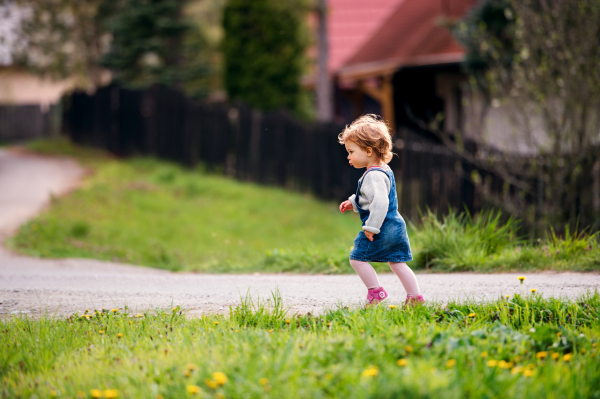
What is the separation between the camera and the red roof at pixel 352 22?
18.4 meters

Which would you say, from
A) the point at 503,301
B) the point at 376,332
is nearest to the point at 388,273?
the point at 503,301

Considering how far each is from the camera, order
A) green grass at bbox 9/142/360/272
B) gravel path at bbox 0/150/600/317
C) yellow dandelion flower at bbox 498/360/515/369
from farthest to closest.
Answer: green grass at bbox 9/142/360/272, gravel path at bbox 0/150/600/317, yellow dandelion flower at bbox 498/360/515/369

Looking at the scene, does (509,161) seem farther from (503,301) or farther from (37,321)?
(37,321)

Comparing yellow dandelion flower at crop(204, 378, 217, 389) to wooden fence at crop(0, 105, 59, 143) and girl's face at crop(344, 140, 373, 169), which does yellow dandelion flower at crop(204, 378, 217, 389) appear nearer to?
girl's face at crop(344, 140, 373, 169)

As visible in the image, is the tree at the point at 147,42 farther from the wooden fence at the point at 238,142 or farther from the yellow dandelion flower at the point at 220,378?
the yellow dandelion flower at the point at 220,378

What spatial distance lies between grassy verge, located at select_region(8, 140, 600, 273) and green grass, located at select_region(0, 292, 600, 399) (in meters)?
1.55

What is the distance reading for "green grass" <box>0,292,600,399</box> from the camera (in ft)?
7.48

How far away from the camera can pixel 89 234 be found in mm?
8070

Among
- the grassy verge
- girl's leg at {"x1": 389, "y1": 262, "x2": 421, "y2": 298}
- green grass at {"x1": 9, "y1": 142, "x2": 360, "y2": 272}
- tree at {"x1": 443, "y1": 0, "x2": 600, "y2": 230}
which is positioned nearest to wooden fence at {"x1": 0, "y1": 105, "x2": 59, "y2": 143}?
the grassy verge

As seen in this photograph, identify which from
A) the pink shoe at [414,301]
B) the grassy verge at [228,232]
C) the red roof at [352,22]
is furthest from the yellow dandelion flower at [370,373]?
the red roof at [352,22]

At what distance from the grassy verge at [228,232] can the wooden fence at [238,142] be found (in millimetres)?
524

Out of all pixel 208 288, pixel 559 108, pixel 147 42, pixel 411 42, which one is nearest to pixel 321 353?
pixel 208 288

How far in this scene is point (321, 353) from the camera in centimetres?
Result: 257

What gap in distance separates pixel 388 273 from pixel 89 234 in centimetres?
478
